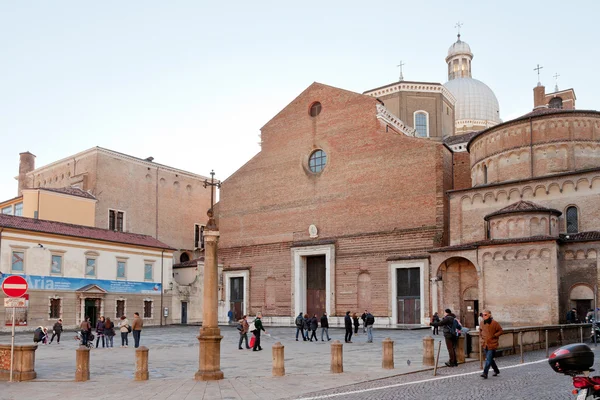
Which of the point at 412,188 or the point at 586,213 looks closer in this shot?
the point at 586,213

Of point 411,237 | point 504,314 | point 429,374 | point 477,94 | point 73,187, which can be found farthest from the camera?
point 477,94

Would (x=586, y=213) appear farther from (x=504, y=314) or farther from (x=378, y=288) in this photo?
(x=378, y=288)

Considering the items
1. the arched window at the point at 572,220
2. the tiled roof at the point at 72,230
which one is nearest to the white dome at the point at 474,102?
the arched window at the point at 572,220

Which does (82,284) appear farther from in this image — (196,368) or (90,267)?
(196,368)

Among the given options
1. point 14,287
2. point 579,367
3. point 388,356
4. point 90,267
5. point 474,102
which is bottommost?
point 388,356

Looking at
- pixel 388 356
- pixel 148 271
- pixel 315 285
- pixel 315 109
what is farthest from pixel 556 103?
pixel 388 356

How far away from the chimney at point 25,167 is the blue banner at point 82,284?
18502mm

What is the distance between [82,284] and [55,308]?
2244 mm

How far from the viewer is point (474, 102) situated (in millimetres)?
62438

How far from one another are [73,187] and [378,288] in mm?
24346

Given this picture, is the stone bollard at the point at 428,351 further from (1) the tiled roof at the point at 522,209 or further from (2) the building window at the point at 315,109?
(2) the building window at the point at 315,109

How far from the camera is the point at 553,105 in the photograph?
42.1 m

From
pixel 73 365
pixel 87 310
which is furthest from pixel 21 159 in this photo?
pixel 73 365

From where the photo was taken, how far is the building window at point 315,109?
42.5 meters
